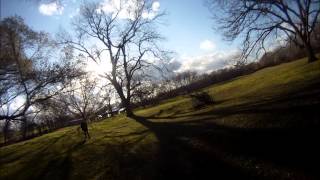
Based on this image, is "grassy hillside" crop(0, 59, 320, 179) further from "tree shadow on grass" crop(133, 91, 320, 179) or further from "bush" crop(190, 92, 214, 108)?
"bush" crop(190, 92, 214, 108)

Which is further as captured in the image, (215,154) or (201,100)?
(201,100)

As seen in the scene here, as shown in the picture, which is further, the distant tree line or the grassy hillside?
the distant tree line

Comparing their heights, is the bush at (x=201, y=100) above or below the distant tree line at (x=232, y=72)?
below

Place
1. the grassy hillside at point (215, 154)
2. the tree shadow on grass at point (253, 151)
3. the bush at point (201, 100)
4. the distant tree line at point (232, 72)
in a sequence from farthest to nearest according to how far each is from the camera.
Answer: the distant tree line at point (232, 72), the bush at point (201, 100), the grassy hillside at point (215, 154), the tree shadow on grass at point (253, 151)

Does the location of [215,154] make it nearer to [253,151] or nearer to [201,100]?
[253,151]

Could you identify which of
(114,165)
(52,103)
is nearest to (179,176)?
(114,165)

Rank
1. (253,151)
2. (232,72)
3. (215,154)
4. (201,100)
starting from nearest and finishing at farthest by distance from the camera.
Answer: (253,151), (215,154), (201,100), (232,72)

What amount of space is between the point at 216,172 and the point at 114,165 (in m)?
5.14

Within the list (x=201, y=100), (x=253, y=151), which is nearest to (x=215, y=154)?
(x=253, y=151)

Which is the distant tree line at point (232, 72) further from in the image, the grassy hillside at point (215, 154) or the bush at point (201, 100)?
the grassy hillside at point (215, 154)

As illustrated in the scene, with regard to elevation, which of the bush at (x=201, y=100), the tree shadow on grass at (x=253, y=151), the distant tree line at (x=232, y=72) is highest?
the distant tree line at (x=232, y=72)

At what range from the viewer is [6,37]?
18.3m

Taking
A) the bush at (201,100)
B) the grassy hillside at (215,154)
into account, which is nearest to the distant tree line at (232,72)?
the bush at (201,100)

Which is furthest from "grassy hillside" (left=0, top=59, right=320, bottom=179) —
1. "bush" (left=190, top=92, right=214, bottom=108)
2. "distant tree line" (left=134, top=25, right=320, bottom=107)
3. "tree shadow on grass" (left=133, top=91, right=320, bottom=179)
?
"distant tree line" (left=134, top=25, right=320, bottom=107)
